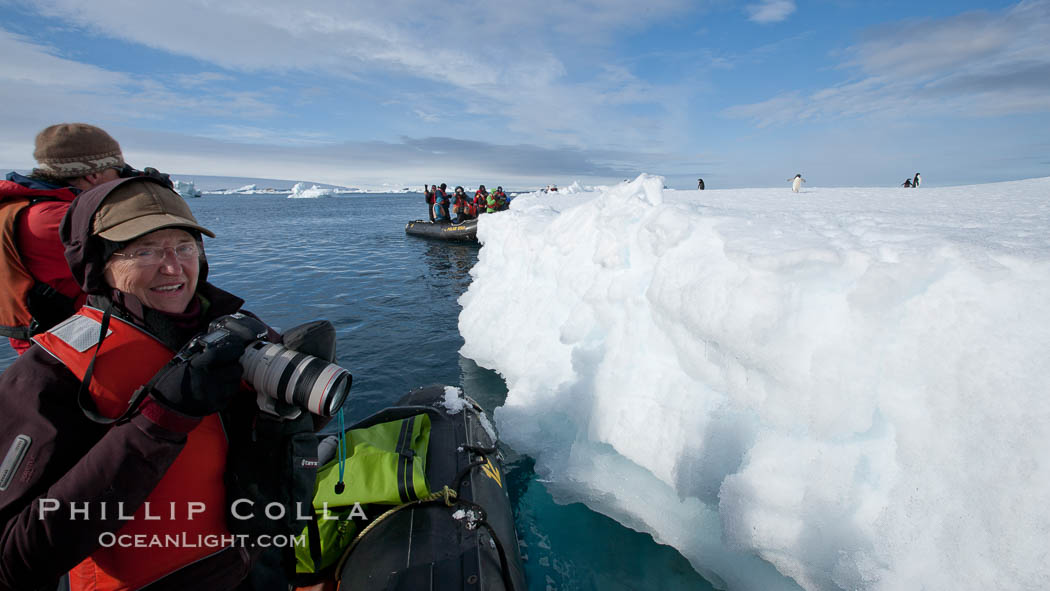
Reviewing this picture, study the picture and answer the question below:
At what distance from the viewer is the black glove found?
1.32 metres

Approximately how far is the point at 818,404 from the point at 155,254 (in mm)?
2973

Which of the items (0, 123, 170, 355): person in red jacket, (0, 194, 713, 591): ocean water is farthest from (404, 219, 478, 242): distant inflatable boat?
(0, 123, 170, 355): person in red jacket

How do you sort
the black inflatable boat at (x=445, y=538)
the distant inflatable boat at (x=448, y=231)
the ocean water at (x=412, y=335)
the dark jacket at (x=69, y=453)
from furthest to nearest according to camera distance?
the distant inflatable boat at (x=448, y=231) < the ocean water at (x=412, y=335) < the black inflatable boat at (x=445, y=538) < the dark jacket at (x=69, y=453)

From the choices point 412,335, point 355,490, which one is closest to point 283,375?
point 355,490

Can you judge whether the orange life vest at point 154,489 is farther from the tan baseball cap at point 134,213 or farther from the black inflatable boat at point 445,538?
the black inflatable boat at point 445,538

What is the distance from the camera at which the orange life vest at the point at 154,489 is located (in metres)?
1.37

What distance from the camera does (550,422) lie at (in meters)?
4.48

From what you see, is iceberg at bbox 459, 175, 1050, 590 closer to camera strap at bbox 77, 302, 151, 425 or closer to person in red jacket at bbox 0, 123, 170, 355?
camera strap at bbox 77, 302, 151, 425

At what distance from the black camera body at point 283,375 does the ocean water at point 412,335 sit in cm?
244

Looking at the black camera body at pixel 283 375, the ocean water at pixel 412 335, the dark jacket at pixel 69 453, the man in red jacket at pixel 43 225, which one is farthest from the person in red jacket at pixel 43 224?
the ocean water at pixel 412 335

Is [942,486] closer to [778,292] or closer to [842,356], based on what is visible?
[842,356]

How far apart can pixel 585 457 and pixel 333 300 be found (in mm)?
8686

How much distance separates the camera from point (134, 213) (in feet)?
4.68

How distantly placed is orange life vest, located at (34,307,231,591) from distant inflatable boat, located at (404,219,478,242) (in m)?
18.8
